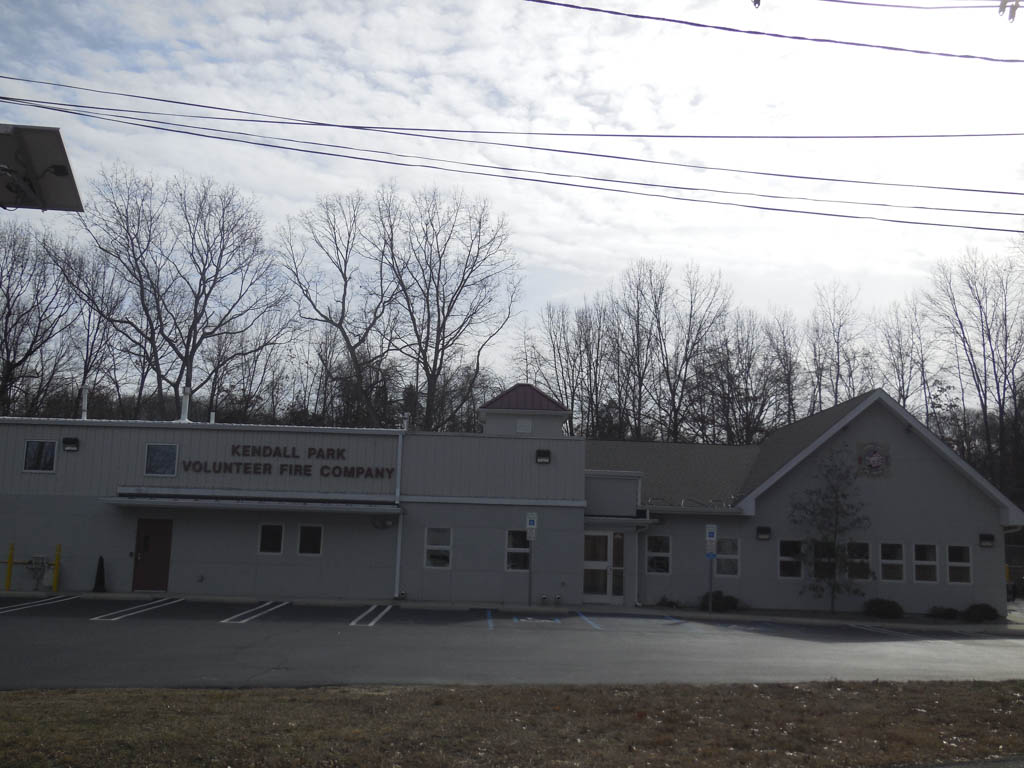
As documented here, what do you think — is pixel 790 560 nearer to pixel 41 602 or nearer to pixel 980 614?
pixel 980 614

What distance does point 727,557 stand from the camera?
98.9ft

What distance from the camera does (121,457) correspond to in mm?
28328

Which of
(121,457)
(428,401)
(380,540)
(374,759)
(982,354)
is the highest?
(982,354)

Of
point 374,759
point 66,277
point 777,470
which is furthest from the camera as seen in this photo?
point 66,277

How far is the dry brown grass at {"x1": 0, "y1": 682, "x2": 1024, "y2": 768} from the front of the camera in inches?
336

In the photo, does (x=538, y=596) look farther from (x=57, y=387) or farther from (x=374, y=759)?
(x=57, y=387)

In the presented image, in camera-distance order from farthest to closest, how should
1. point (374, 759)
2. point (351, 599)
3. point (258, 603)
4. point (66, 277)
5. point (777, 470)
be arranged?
point (66, 277) → point (777, 470) → point (351, 599) → point (258, 603) → point (374, 759)

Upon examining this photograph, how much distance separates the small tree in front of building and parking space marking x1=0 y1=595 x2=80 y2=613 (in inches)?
866

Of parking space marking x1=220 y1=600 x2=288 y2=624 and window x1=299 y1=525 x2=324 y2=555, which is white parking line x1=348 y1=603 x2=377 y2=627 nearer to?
parking space marking x1=220 y1=600 x2=288 y2=624

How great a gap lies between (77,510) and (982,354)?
48.6 meters

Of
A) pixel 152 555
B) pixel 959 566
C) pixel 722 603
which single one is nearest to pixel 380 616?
pixel 152 555

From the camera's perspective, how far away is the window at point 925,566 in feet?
99.5

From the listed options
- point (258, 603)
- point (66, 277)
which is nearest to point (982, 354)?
point (258, 603)

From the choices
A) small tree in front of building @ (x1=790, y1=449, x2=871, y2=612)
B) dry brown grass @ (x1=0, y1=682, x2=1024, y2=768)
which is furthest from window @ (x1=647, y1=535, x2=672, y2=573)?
dry brown grass @ (x1=0, y1=682, x2=1024, y2=768)
